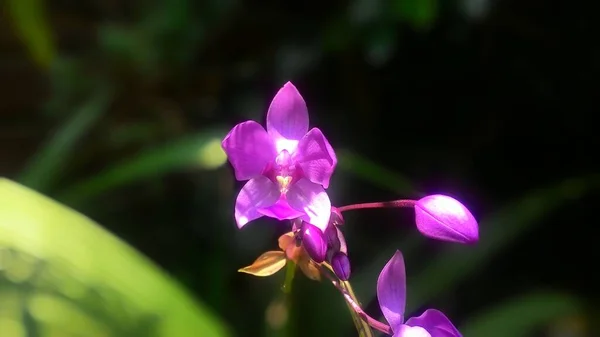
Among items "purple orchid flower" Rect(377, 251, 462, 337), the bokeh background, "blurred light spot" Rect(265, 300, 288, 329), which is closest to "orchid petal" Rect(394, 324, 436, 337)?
"purple orchid flower" Rect(377, 251, 462, 337)

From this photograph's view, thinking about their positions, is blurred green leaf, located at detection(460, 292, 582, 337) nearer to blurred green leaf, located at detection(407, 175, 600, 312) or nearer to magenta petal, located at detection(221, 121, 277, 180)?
blurred green leaf, located at detection(407, 175, 600, 312)

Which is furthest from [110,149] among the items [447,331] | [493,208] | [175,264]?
[447,331]

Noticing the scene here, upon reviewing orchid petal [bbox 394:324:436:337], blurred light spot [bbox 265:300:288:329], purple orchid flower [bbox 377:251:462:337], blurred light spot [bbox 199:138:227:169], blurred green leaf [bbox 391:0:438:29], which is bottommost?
orchid petal [bbox 394:324:436:337]

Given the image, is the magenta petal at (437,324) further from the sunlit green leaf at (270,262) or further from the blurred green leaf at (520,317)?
the blurred green leaf at (520,317)

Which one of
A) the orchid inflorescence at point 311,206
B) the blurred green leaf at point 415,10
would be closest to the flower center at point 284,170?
the orchid inflorescence at point 311,206

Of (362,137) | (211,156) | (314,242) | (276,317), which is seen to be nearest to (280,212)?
(314,242)

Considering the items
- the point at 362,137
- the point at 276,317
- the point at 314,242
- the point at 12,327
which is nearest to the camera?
the point at 314,242

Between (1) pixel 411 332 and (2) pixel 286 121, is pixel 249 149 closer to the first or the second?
(2) pixel 286 121
